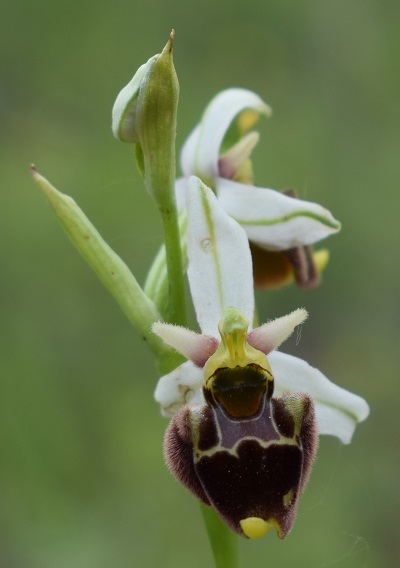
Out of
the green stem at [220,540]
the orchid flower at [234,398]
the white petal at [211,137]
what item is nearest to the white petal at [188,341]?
the orchid flower at [234,398]

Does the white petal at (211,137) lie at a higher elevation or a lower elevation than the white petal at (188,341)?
higher

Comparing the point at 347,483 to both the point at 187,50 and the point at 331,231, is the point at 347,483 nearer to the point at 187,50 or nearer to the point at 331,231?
the point at 331,231

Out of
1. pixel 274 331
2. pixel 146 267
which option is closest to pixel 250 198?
pixel 274 331

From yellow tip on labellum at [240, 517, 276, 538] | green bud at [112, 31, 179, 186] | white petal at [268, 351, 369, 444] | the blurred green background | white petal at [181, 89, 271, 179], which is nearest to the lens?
yellow tip on labellum at [240, 517, 276, 538]

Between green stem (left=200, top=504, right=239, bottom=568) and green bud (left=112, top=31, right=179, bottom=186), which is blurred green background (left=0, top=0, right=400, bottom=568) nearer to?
green stem (left=200, top=504, right=239, bottom=568)

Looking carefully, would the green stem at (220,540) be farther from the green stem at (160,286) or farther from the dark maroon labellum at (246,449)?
the green stem at (160,286)

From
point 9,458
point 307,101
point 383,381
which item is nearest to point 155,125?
point 9,458

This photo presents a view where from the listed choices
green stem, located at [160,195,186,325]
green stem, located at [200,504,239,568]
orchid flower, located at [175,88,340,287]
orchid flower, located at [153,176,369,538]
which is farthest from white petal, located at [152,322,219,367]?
orchid flower, located at [175,88,340,287]

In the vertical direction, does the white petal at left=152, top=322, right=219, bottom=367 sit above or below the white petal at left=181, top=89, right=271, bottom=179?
below
